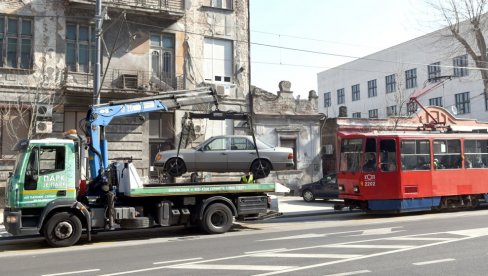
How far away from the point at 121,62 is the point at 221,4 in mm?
6782

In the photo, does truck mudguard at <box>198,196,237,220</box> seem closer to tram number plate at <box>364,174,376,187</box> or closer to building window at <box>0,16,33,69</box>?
tram number plate at <box>364,174,376,187</box>

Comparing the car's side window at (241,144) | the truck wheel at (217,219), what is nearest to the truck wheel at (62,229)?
the truck wheel at (217,219)

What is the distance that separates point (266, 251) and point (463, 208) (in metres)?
12.7

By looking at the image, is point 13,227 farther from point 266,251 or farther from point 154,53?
point 154,53

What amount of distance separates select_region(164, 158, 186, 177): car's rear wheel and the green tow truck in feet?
7.05

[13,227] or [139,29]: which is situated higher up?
[139,29]

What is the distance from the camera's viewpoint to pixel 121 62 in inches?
901

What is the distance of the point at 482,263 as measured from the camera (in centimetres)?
780

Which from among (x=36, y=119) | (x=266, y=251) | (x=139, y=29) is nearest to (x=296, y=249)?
(x=266, y=251)

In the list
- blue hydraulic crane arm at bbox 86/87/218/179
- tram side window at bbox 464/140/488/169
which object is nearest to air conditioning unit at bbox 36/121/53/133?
blue hydraulic crane arm at bbox 86/87/218/179

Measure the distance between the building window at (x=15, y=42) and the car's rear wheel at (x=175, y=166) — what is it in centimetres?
1046

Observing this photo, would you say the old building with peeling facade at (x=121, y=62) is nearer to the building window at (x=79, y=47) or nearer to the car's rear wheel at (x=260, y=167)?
the building window at (x=79, y=47)

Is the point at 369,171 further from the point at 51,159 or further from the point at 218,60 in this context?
the point at 218,60

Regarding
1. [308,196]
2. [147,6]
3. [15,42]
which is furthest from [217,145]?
[15,42]
